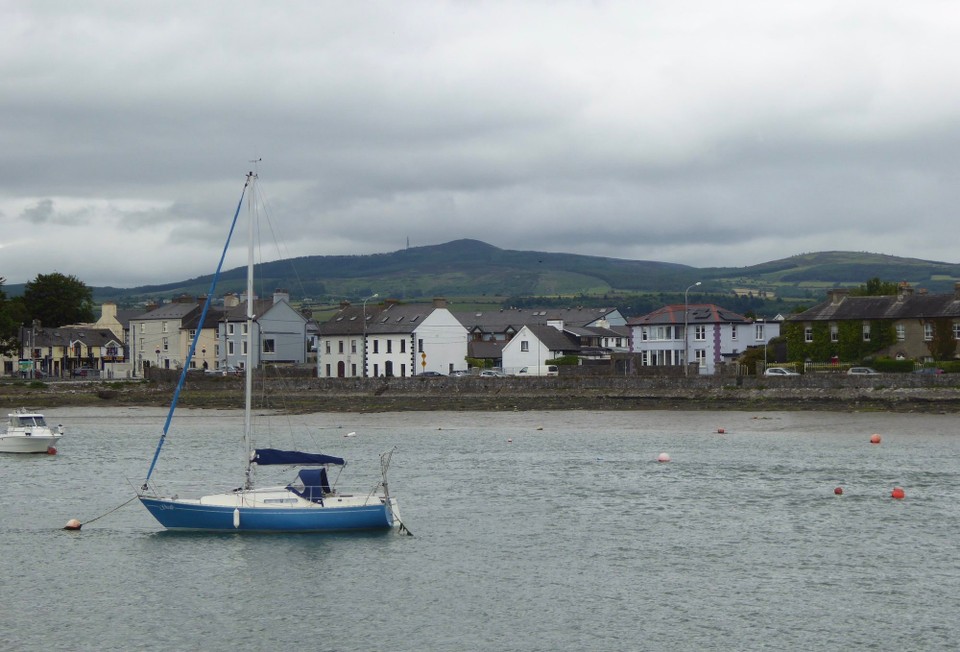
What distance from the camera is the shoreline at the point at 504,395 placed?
2931 inches

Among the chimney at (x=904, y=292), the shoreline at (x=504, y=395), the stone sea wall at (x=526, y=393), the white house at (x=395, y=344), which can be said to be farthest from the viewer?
the white house at (x=395, y=344)

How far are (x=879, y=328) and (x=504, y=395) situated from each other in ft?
97.9

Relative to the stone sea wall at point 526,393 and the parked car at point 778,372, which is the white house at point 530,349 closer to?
the stone sea wall at point 526,393

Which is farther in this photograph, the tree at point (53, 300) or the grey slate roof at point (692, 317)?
the tree at point (53, 300)

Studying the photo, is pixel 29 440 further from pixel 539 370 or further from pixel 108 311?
pixel 108 311

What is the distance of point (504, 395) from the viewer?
290ft

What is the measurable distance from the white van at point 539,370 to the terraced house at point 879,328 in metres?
20.2

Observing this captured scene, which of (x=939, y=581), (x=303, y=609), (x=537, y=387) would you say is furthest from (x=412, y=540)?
(x=537, y=387)

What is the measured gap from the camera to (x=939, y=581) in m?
28.2

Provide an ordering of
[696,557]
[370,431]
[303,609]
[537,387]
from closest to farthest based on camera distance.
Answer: [303,609] < [696,557] < [370,431] < [537,387]

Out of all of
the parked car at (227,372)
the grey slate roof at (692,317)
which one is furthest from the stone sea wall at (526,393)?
the grey slate roof at (692,317)

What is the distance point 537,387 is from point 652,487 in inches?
1776

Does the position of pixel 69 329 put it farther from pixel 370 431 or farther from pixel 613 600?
pixel 613 600

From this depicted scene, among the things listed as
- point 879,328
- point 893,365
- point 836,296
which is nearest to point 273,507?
point 893,365
